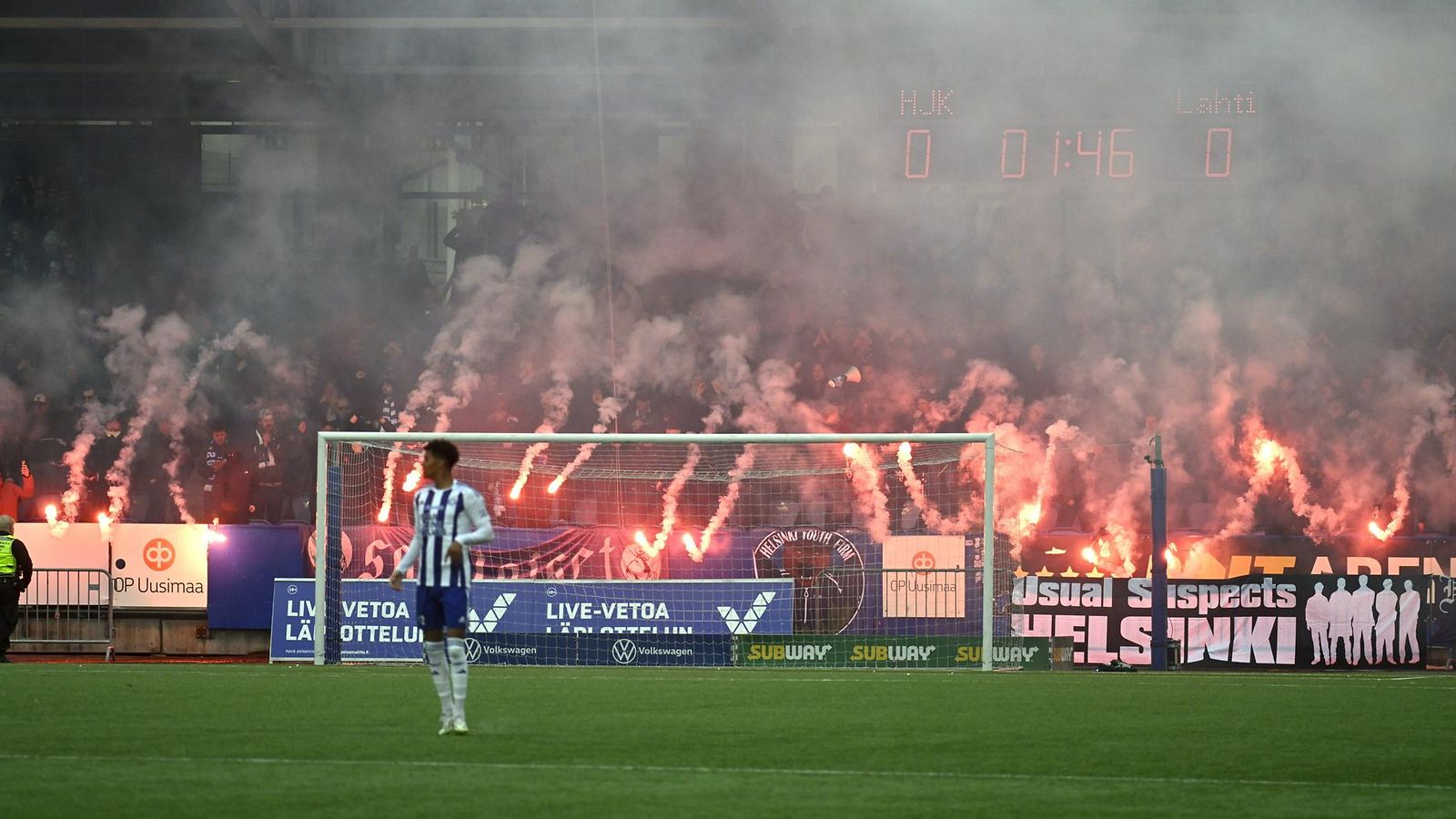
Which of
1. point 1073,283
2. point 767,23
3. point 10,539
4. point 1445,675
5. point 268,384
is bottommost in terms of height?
point 1445,675

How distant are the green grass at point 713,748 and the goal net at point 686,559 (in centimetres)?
322

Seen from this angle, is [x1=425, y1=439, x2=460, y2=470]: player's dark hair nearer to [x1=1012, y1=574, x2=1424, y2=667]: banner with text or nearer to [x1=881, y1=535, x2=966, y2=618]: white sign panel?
[x1=881, y1=535, x2=966, y2=618]: white sign panel

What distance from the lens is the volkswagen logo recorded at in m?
14.9

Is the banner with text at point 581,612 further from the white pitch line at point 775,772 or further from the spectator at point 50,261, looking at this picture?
the spectator at point 50,261

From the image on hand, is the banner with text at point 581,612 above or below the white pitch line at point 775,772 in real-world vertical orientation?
below

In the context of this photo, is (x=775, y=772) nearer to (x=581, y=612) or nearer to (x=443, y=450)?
(x=443, y=450)

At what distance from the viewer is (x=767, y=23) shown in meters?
19.6

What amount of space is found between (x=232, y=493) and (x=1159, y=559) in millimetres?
9668

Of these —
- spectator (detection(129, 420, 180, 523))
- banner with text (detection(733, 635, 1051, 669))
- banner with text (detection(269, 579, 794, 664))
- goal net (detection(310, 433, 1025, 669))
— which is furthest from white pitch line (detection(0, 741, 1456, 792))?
spectator (detection(129, 420, 180, 523))

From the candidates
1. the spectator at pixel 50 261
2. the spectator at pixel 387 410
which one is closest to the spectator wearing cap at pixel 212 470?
the spectator at pixel 387 410

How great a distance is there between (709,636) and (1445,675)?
6.11 meters

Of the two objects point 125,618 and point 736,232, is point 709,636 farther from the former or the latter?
point 736,232

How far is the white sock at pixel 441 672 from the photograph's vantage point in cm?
805

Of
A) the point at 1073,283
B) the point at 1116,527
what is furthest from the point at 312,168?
the point at 1116,527
